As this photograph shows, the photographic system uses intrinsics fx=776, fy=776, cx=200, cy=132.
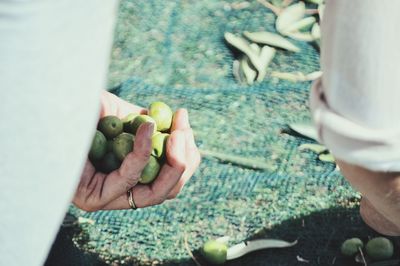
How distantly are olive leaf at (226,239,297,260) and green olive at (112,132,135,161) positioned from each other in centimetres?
45

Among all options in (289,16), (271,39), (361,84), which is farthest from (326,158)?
(361,84)

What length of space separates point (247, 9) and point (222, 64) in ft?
1.14

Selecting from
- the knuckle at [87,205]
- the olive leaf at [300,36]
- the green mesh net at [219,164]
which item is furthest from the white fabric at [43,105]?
the olive leaf at [300,36]

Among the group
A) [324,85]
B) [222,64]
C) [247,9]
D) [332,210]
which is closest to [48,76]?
[324,85]

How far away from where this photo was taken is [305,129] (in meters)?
2.59

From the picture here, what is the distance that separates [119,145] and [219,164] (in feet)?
1.81

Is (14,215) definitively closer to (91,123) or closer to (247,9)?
(91,123)

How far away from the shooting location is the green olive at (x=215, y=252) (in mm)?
2186

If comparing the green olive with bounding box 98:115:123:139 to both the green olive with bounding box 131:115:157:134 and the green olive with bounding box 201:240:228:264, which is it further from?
the green olive with bounding box 201:240:228:264

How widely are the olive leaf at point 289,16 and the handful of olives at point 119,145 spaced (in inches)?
40.1

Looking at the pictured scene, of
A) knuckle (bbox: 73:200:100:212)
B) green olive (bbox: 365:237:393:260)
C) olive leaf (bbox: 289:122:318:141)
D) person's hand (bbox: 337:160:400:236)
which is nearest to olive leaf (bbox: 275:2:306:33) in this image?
olive leaf (bbox: 289:122:318:141)

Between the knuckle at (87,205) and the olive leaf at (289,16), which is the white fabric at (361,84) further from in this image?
the olive leaf at (289,16)

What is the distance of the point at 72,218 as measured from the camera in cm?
232

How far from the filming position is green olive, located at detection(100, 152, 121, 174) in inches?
79.7
